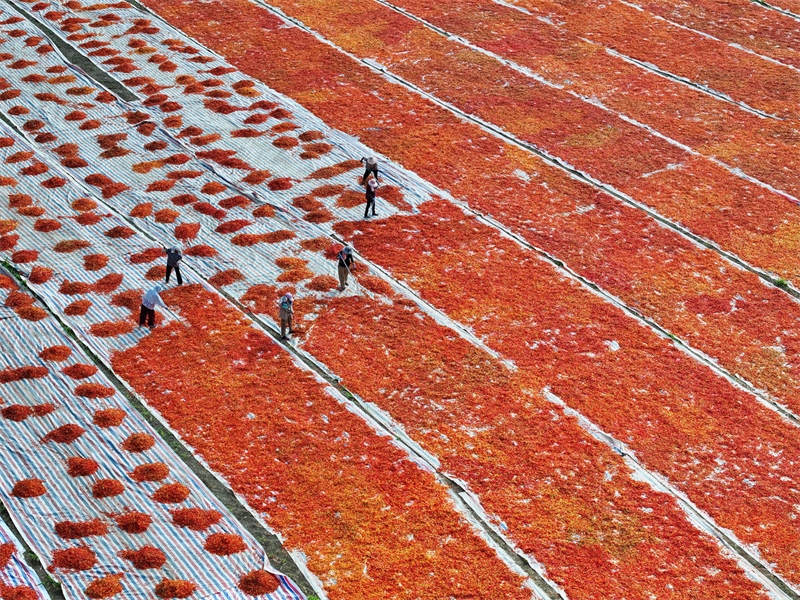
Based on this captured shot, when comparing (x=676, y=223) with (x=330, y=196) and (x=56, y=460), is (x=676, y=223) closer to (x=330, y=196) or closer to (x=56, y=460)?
(x=330, y=196)

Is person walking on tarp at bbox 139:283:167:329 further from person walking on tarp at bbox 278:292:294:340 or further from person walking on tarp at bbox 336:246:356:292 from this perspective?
person walking on tarp at bbox 336:246:356:292

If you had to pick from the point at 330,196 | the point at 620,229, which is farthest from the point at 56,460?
the point at 620,229

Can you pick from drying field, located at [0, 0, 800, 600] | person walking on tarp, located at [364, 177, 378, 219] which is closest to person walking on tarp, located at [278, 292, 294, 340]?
drying field, located at [0, 0, 800, 600]

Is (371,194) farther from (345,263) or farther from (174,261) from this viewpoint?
(174,261)

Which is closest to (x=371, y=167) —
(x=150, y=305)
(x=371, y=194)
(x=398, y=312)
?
(x=371, y=194)

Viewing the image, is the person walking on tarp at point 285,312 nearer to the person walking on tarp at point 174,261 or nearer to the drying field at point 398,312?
the drying field at point 398,312

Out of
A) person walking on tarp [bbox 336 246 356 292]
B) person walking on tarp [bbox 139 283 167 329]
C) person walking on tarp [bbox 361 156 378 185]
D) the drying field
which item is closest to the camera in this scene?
the drying field
